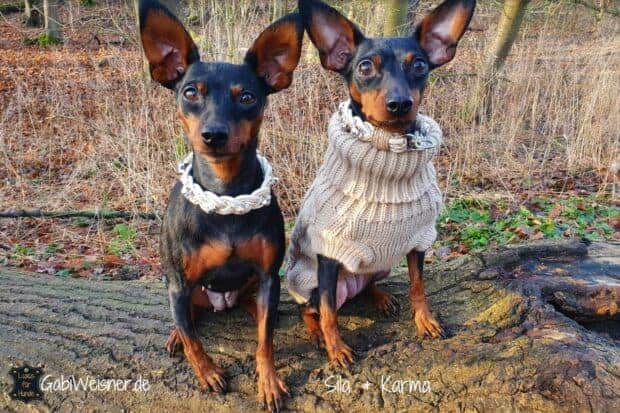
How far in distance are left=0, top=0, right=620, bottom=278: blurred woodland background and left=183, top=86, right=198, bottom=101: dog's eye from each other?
7.79ft

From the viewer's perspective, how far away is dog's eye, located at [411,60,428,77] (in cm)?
212

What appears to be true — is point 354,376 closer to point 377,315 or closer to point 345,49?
point 377,315

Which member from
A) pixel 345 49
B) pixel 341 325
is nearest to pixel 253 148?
pixel 345 49

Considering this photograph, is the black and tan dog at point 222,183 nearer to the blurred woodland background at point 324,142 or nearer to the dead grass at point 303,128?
the blurred woodland background at point 324,142

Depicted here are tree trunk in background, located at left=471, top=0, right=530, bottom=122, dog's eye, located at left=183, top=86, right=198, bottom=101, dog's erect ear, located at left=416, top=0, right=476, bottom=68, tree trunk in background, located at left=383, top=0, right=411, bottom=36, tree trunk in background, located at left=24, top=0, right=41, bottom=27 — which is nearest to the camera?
dog's eye, located at left=183, top=86, right=198, bottom=101

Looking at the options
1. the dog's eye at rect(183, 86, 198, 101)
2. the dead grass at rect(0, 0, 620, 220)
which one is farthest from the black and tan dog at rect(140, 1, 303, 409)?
the dead grass at rect(0, 0, 620, 220)

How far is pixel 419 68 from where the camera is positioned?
2.14 m

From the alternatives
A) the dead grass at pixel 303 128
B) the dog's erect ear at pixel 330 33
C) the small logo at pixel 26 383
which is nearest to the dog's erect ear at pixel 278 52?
the dog's erect ear at pixel 330 33

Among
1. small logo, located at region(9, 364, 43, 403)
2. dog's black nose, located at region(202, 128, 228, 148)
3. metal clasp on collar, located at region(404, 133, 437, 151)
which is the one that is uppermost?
dog's black nose, located at region(202, 128, 228, 148)

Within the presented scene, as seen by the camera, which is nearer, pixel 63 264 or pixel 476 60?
pixel 63 264

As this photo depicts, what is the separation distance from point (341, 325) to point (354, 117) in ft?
3.26

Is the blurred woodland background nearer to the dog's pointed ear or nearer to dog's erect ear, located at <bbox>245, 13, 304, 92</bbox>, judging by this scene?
the dog's pointed ear

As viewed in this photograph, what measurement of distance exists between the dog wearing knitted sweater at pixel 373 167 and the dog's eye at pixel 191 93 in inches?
23.1

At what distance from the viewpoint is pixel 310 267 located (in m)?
2.53
